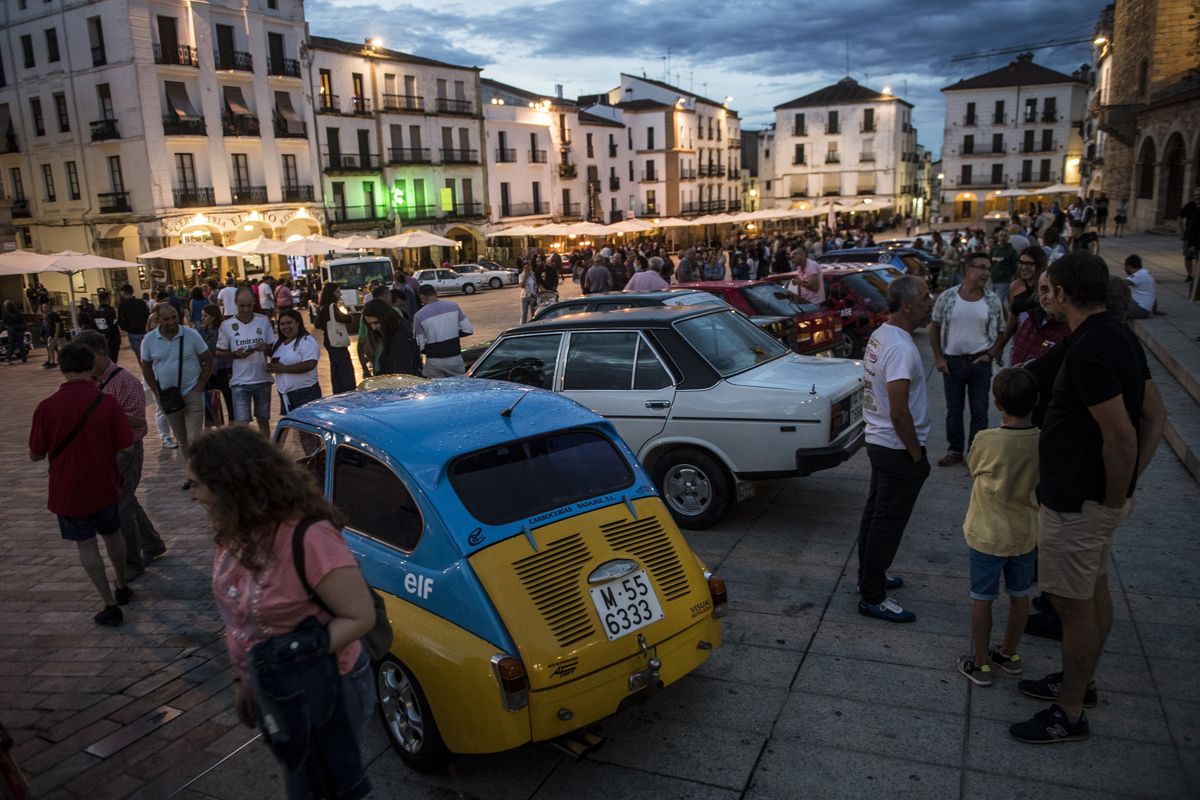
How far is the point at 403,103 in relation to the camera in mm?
49062

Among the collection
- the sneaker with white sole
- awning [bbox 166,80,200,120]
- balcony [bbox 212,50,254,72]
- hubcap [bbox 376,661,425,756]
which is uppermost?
balcony [bbox 212,50,254,72]

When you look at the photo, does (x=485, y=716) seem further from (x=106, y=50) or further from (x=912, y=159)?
(x=912, y=159)

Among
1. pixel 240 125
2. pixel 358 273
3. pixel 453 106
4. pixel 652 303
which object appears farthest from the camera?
pixel 453 106

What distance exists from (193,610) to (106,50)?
38.7 meters

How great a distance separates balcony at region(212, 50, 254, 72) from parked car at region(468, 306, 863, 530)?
38.3 metres

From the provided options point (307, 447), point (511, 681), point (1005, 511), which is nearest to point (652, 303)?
point (307, 447)

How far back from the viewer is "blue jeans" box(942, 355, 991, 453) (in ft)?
25.0

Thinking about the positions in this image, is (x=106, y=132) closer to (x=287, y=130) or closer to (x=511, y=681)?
(x=287, y=130)

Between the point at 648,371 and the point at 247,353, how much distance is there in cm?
442

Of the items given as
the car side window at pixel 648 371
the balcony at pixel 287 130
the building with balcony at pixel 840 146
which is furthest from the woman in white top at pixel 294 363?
the building with balcony at pixel 840 146

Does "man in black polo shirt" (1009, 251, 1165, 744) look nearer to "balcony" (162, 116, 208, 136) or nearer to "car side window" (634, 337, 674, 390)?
"car side window" (634, 337, 674, 390)

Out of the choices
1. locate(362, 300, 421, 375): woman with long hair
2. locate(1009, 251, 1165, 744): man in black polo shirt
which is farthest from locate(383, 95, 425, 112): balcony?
locate(1009, 251, 1165, 744): man in black polo shirt

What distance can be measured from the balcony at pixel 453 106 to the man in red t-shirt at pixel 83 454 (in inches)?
1936

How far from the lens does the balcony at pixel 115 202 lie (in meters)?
36.4
